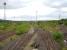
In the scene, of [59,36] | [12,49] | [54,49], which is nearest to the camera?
[54,49]

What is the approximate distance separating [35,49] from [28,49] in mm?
1221

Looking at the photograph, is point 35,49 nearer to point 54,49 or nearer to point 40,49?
point 40,49

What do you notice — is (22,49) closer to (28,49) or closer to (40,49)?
(28,49)

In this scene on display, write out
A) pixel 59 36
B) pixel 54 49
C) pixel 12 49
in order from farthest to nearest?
pixel 59 36
pixel 12 49
pixel 54 49

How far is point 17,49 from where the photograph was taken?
32906 mm

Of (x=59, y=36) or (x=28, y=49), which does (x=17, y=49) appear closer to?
(x=28, y=49)

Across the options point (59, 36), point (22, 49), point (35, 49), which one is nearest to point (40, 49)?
point (35, 49)

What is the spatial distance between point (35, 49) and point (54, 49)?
3488 mm

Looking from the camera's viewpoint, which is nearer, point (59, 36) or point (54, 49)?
point (54, 49)

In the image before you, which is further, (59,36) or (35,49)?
(59,36)

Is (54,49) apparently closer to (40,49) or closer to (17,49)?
(40,49)

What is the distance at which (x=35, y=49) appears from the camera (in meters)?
32.3

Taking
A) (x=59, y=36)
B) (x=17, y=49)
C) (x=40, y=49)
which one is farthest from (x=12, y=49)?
(x=59, y=36)

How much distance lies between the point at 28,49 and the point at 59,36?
14299mm
